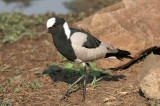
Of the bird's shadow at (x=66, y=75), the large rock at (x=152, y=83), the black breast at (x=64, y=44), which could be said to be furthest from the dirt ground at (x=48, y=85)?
the black breast at (x=64, y=44)

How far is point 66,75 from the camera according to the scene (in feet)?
17.6

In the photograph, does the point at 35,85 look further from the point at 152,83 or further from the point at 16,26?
the point at 16,26

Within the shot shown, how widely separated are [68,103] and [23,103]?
0.74m

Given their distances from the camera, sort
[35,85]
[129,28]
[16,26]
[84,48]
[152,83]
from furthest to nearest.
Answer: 1. [16,26]
2. [129,28]
3. [35,85]
4. [84,48]
5. [152,83]

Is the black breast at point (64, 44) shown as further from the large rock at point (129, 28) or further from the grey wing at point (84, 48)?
the large rock at point (129, 28)

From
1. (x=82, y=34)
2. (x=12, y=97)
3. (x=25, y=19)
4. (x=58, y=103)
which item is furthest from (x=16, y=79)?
(x=25, y=19)

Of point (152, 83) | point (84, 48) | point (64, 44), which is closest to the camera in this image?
point (152, 83)

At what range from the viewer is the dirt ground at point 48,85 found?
4.17 metres

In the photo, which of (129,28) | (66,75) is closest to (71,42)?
(66,75)

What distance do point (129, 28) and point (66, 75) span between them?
5.47ft

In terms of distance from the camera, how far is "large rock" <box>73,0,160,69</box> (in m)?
5.28

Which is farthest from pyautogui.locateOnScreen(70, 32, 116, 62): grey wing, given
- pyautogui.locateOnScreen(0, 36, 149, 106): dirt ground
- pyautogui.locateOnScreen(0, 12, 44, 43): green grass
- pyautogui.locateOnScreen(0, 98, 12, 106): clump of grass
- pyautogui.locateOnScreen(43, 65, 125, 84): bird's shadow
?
pyautogui.locateOnScreen(0, 12, 44, 43): green grass

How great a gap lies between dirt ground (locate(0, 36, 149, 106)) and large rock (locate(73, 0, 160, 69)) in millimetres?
493

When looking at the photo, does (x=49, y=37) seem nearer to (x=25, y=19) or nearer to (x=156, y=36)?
(x=25, y=19)
